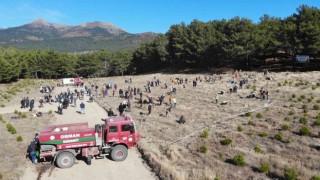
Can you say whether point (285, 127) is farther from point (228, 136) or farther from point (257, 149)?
point (257, 149)

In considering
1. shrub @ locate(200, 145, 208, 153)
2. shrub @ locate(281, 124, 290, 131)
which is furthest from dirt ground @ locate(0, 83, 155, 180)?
shrub @ locate(281, 124, 290, 131)

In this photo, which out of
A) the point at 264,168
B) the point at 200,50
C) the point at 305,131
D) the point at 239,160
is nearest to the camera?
the point at 264,168

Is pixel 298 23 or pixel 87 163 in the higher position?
pixel 298 23

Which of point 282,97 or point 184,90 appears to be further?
point 184,90

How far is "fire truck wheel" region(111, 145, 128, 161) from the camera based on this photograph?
73.6 ft

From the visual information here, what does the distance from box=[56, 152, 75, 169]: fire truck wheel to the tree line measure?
5214cm

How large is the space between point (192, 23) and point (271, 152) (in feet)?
245

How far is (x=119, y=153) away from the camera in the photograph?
890 inches

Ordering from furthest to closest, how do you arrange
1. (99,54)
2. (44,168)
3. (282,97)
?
1. (99,54)
2. (282,97)
3. (44,168)

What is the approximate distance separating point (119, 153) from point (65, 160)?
3523mm

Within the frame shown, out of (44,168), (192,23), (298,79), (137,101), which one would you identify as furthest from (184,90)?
(192,23)

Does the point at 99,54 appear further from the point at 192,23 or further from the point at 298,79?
the point at 298,79

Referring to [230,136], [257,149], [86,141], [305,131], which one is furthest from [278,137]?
[86,141]

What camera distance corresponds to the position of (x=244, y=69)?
7706 cm
